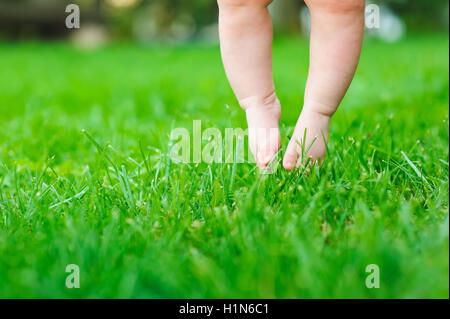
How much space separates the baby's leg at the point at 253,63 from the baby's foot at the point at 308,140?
46 mm

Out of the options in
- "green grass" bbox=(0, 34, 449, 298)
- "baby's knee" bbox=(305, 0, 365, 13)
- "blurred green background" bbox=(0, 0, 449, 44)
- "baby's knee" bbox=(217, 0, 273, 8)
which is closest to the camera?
"green grass" bbox=(0, 34, 449, 298)

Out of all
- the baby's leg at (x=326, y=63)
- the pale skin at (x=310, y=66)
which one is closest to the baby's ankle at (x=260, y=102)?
the pale skin at (x=310, y=66)

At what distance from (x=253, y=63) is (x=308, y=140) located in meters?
0.24

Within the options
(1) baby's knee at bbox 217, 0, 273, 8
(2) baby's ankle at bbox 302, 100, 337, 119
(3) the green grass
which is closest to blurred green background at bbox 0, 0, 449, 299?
(3) the green grass

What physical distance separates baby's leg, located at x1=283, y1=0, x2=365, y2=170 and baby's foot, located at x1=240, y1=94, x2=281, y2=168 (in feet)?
0.15

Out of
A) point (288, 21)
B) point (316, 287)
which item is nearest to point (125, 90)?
point (316, 287)

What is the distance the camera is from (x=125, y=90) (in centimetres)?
321

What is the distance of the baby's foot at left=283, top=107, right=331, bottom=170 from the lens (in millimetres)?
1148

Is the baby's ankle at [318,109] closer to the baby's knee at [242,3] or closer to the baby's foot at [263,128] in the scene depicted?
the baby's foot at [263,128]

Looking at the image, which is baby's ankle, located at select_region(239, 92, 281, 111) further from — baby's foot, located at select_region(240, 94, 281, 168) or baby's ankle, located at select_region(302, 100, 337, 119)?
baby's ankle, located at select_region(302, 100, 337, 119)

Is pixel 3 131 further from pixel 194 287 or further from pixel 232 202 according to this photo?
pixel 194 287

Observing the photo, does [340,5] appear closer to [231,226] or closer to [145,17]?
[231,226]

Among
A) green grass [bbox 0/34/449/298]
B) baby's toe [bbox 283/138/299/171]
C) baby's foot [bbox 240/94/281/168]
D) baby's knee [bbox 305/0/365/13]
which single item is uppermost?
baby's knee [bbox 305/0/365/13]

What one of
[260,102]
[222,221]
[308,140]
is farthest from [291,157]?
[222,221]
